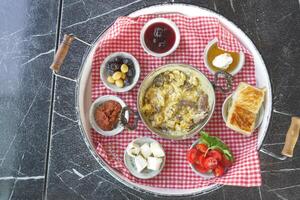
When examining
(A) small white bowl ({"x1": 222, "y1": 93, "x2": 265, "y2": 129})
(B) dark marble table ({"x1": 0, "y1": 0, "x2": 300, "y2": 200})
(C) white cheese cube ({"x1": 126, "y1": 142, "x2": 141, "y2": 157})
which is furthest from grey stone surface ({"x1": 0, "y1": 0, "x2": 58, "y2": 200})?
(A) small white bowl ({"x1": 222, "y1": 93, "x2": 265, "y2": 129})

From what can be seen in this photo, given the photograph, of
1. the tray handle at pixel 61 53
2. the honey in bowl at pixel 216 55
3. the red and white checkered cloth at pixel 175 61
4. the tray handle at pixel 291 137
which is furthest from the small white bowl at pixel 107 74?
the tray handle at pixel 291 137

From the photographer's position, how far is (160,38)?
1564 millimetres

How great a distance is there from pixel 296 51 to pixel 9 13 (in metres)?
1.14

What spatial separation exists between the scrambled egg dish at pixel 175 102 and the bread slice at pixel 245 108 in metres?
0.09

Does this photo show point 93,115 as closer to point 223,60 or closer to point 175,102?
point 175,102

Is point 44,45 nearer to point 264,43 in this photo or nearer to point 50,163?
point 50,163

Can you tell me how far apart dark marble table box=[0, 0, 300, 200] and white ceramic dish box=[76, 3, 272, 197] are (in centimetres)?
13

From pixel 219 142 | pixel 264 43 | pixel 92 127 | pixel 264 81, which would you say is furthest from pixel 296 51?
pixel 92 127

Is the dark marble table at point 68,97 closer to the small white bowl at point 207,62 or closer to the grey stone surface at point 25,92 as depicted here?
the grey stone surface at point 25,92

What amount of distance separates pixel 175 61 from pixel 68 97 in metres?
0.43

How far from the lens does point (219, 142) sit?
4.91 feet

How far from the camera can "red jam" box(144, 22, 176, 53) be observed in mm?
1571

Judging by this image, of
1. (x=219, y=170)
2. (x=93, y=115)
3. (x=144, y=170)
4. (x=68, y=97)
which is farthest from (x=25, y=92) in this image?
(x=219, y=170)

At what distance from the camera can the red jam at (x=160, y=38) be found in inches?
61.9
